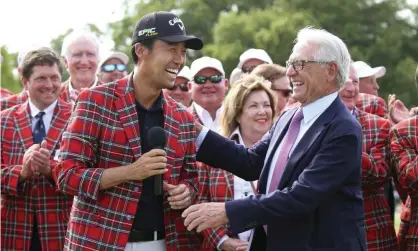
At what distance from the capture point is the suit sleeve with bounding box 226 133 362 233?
16.1 feet

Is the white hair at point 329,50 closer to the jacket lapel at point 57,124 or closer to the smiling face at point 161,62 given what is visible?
the smiling face at point 161,62

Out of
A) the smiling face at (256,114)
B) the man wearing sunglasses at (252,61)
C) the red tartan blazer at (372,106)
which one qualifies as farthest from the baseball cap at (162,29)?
the man wearing sunglasses at (252,61)

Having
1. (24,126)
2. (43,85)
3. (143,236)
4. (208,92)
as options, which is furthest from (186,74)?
(143,236)

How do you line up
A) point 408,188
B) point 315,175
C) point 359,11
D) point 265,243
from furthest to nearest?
point 359,11 < point 408,188 < point 265,243 < point 315,175

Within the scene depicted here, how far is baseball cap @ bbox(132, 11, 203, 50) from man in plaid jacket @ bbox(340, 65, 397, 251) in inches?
90.3

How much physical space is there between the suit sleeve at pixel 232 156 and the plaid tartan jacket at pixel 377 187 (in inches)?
52.4

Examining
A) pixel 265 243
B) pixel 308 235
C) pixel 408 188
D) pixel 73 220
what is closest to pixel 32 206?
pixel 73 220

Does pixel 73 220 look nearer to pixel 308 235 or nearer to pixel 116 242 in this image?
pixel 116 242

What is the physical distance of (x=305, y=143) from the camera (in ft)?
16.7

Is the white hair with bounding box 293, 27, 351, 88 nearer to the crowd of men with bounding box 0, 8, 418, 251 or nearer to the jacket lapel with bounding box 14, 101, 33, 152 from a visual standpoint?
the crowd of men with bounding box 0, 8, 418, 251

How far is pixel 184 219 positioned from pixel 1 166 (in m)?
2.14

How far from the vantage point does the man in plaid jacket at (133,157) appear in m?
5.04

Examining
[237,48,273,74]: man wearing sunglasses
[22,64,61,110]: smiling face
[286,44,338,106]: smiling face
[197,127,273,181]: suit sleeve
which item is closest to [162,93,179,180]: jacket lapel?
[197,127,273,181]: suit sleeve

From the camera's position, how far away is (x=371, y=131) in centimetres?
699
